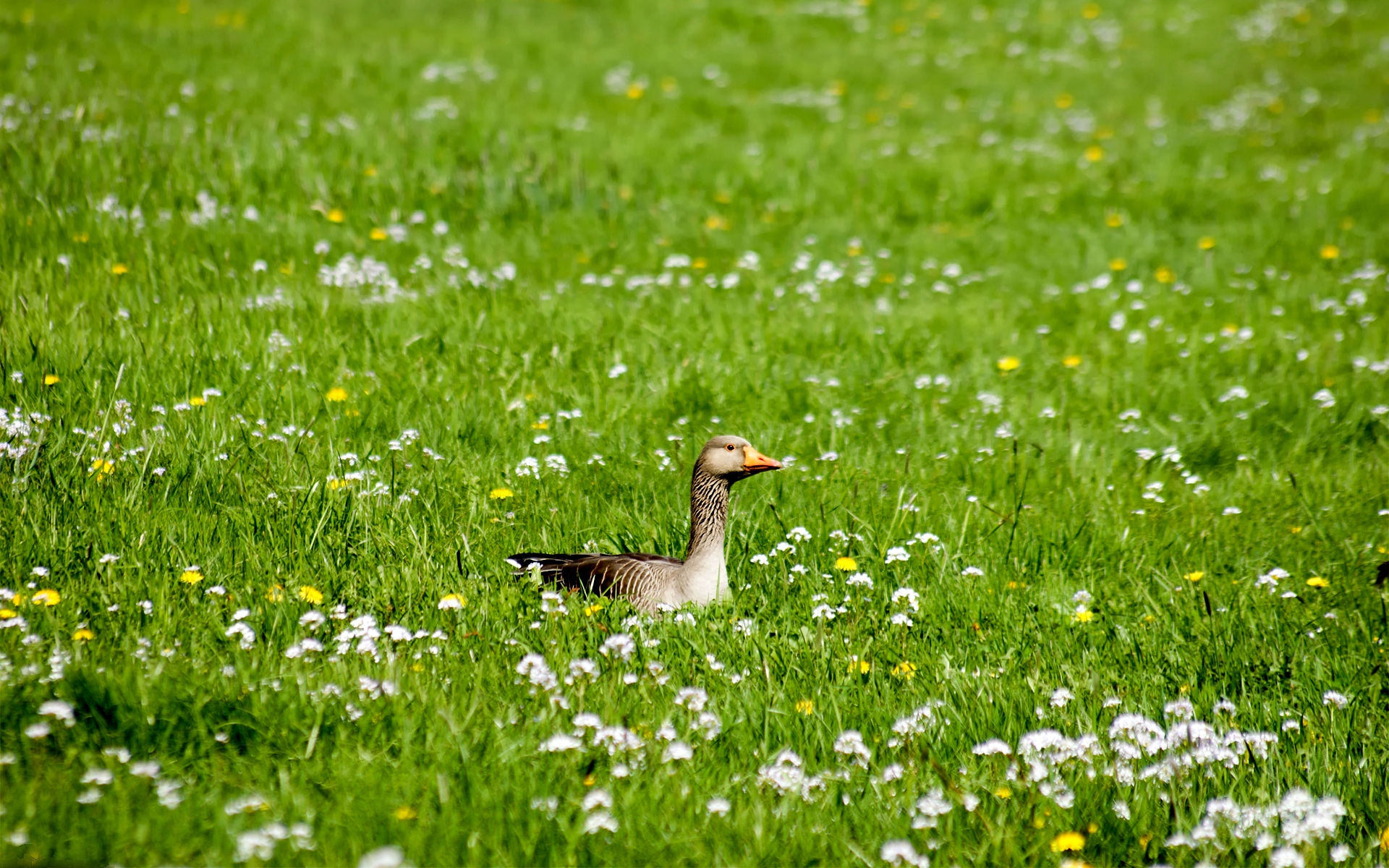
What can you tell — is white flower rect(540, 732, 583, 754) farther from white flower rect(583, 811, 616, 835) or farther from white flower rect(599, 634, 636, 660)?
white flower rect(599, 634, 636, 660)

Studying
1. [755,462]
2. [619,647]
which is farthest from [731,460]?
[619,647]

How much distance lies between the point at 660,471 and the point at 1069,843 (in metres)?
2.84

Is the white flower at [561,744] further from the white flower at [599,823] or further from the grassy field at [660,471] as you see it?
the white flower at [599,823]

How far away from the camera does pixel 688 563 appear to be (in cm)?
435

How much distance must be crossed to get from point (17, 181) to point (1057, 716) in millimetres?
7239

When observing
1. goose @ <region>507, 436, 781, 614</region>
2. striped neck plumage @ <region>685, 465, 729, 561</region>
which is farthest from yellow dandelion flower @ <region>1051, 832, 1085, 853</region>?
striped neck plumage @ <region>685, 465, 729, 561</region>

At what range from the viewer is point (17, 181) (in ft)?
24.7

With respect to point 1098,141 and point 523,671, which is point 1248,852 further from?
point 1098,141

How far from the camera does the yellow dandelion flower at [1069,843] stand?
2.95 metres

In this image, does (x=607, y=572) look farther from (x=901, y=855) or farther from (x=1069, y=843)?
(x=1069, y=843)

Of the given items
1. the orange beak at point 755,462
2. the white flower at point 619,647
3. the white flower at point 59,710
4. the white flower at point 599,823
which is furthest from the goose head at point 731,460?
the white flower at point 59,710

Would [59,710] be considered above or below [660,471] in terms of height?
above

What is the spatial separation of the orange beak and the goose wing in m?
0.46

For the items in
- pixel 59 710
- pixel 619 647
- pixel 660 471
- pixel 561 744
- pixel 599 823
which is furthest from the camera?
pixel 660 471
